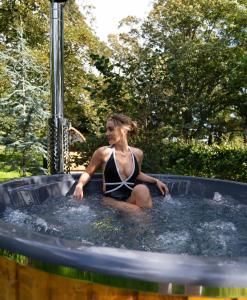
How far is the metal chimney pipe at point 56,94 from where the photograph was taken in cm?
376

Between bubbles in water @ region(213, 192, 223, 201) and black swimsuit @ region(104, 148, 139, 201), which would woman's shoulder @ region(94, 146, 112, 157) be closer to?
black swimsuit @ region(104, 148, 139, 201)

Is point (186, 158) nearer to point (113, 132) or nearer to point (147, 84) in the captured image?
point (147, 84)

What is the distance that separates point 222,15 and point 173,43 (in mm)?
2550

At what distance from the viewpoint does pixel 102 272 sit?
3.85 ft

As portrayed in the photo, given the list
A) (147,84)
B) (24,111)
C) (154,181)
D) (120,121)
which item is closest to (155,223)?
(154,181)

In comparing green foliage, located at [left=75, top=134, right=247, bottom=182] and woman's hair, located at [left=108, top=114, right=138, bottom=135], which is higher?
woman's hair, located at [left=108, top=114, right=138, bottom=135]

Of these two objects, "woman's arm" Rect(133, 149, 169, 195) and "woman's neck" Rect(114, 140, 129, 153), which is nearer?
"woman's neck" Rect(114, 140, 129, 153)

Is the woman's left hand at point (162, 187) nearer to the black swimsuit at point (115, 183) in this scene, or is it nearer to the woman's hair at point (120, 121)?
the black swimsuit at point (115, 183)

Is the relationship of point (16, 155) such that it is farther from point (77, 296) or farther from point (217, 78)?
point (217, 78)

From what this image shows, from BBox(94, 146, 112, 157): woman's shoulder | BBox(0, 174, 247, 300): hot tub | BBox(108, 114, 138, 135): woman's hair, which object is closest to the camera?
BBox(0, 174, 247, 300): hot tub

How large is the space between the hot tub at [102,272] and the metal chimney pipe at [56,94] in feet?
7.60

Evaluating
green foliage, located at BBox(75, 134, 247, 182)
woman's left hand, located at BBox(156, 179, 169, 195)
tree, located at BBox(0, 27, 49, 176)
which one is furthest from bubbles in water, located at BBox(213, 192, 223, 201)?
tree, located at BBox(0, 27, 49, 176)

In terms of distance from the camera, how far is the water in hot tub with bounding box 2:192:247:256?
84.9 inches

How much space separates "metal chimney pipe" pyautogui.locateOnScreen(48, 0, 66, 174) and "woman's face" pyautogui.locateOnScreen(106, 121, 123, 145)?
0.83 metres
